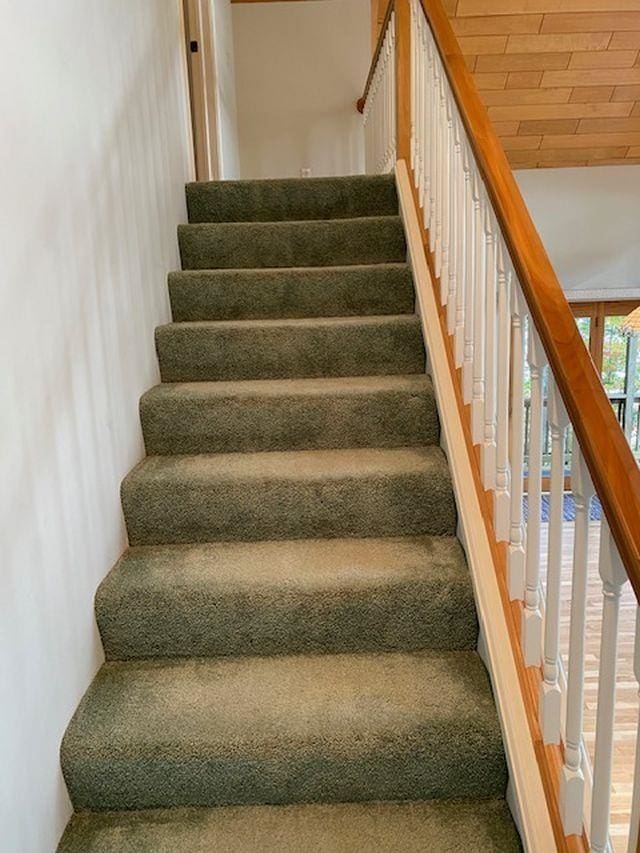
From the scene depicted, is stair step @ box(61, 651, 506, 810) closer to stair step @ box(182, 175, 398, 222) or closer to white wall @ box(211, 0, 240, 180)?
stair step @ box(182, 175, 398, 222)

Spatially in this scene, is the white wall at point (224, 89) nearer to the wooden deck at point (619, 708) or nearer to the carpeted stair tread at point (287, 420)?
the carpeted stair tread at point (287, 420)

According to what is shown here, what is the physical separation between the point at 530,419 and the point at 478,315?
463mm

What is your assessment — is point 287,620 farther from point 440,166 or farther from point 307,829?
point 440,166

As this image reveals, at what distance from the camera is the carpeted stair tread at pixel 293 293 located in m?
2.57

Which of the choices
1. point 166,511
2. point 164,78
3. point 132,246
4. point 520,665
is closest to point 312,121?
point 164,78

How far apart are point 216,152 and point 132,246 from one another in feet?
6.85

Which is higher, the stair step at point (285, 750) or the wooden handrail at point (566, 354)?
the wooden handrail at point (566, 354)

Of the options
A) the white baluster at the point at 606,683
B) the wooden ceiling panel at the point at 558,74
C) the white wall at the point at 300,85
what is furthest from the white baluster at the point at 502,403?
the white wall at the point at 300,85

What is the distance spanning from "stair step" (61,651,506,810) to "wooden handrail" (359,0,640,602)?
0.76 metres

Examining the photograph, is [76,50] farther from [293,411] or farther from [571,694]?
[571,694]

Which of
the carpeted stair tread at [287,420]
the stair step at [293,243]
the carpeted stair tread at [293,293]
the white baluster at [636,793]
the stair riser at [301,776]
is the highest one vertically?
the stair step at [293,243]

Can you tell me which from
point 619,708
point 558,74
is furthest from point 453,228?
point 558,74

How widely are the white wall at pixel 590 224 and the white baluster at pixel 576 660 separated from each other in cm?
505

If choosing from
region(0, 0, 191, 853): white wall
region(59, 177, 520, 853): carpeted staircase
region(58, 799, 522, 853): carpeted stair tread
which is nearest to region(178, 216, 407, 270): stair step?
region(59, 177, 520, 853): carpeted staircase
